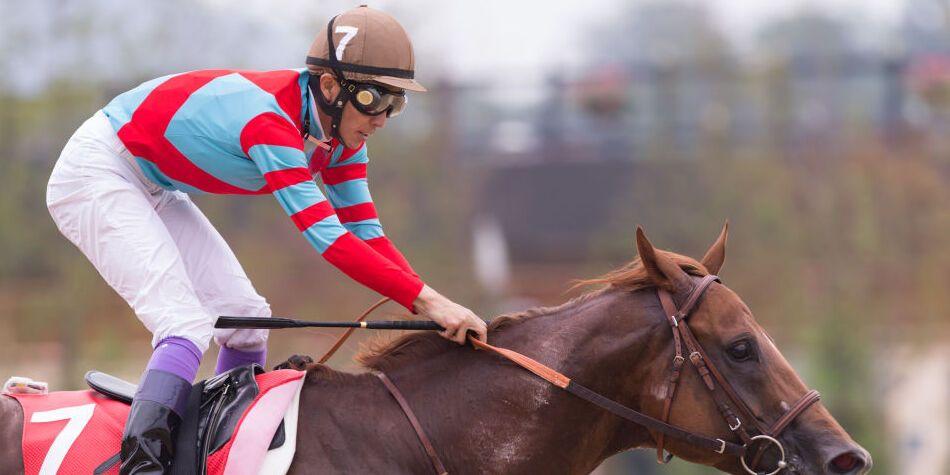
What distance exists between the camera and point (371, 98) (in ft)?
17.0

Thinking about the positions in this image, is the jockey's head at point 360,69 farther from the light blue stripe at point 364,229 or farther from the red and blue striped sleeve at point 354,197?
the light blue stripe at point 364,229

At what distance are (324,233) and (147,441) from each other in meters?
1.01

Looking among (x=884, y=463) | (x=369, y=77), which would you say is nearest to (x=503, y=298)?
(x=884, y=463)

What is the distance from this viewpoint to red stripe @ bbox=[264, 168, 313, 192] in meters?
4.85

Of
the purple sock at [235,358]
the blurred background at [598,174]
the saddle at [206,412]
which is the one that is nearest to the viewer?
the saddle at [206,412]

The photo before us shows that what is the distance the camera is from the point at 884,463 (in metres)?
20.1

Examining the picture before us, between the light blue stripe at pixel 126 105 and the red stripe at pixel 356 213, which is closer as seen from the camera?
the light blue stripe at pixel 126 105

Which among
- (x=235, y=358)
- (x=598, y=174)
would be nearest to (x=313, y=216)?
(x=235, y=358)

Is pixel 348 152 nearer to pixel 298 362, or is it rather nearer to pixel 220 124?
pixel 220 124

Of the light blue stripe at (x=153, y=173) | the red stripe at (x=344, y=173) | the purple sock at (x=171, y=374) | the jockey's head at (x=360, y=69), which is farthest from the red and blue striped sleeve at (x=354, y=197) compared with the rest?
the purple sock at (x=171, y=374)

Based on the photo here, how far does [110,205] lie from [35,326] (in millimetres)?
24180

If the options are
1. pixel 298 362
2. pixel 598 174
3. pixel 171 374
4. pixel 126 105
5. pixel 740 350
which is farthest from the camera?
pixel 598 174

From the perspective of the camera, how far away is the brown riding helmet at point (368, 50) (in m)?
5.12

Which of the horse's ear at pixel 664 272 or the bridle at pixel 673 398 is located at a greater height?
the horse's ear at pixel 664 272
